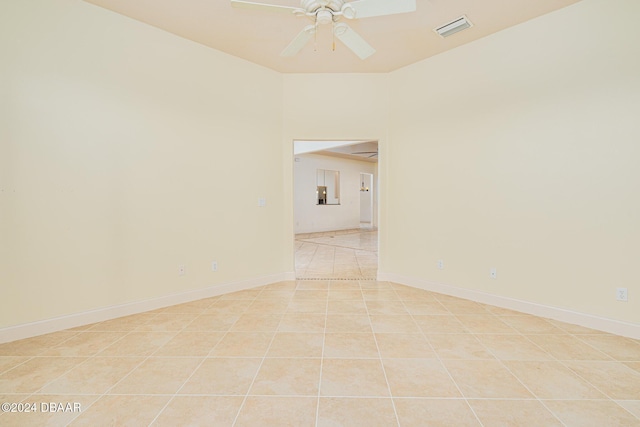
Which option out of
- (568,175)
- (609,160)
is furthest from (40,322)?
(609,160)

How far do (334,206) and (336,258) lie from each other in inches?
196

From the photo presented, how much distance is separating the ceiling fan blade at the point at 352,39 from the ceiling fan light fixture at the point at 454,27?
1135 mm

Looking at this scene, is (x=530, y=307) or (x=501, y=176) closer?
(x=530, y=307)

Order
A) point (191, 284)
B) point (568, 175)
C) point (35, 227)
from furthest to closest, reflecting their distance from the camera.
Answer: point (191, 284) < point (568, 175) < point (35, 227)

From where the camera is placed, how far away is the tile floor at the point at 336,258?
4465 mm

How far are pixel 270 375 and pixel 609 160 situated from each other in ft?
10.9

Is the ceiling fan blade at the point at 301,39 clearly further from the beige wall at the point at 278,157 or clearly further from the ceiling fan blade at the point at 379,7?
the beige wall at the point at 278,157

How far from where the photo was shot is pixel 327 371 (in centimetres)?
187

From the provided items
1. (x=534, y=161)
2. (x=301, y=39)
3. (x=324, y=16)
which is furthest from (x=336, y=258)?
(x=324, y=16)

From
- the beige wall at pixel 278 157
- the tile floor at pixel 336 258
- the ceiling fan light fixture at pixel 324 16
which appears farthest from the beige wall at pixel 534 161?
the ceiling fan light fixture at pixel 324 16

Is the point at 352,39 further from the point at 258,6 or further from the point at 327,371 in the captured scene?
the point at 327,371

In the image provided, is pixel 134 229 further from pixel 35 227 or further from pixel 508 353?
pixel 508 353

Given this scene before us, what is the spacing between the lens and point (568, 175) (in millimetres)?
2623

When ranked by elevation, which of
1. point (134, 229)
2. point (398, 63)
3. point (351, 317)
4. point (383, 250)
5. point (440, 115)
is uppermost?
point (398, 63)
